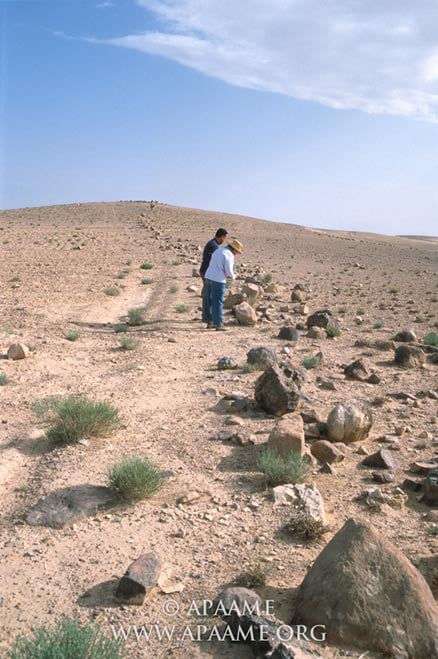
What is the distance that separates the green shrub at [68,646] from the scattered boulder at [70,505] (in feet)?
4.38

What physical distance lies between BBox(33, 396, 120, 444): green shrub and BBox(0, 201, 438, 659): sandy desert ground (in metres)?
0.13

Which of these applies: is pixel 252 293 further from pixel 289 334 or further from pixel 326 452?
pixel 326 452

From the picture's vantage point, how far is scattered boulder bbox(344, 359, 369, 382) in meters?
7.96

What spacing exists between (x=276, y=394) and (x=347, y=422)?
916 mm

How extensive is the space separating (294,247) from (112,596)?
33.2m

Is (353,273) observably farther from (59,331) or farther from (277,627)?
(277,627)

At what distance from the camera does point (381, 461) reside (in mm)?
5273

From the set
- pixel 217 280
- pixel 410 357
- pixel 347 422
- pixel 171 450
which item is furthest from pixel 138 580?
pixel 217 280

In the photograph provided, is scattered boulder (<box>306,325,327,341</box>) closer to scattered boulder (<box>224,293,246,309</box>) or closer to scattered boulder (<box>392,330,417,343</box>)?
scattered boulder (<box>392,330,417,343</box>)

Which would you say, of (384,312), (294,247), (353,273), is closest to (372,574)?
(384,312)

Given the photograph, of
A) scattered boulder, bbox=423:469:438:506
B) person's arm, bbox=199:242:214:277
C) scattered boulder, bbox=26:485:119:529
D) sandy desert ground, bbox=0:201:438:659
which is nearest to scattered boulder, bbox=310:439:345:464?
sandy desert ground, bbox=0:201:438:659

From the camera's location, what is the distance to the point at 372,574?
322 centimetres

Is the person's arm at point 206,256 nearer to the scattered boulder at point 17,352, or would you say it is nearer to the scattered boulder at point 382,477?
the scattered boulder at point 17,352

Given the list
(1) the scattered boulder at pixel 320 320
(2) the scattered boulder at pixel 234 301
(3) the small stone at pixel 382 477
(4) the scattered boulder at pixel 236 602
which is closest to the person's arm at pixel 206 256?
(2) the scattered boulder at pixel 234 301
